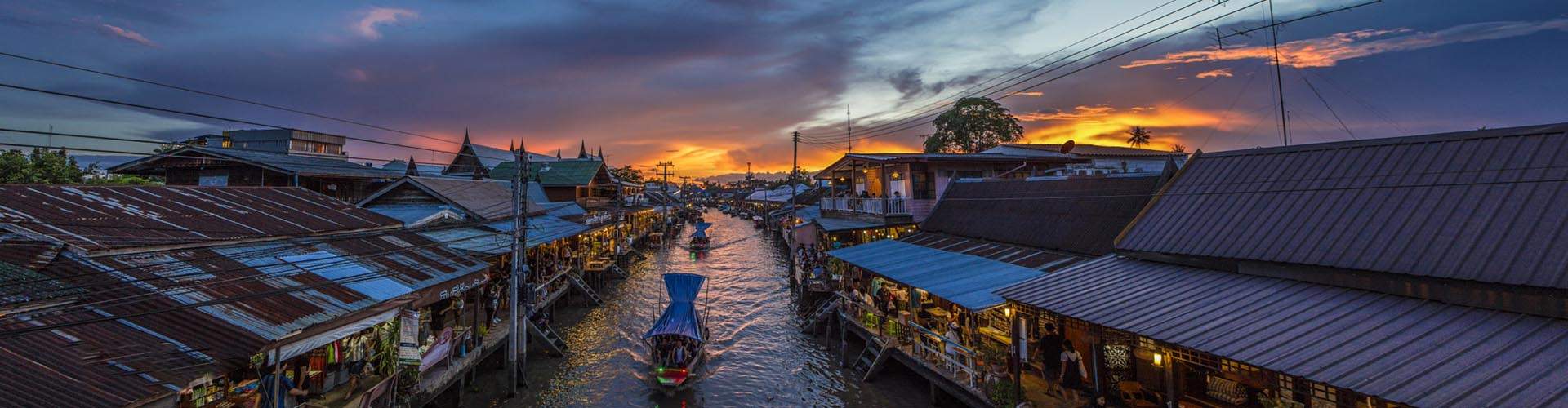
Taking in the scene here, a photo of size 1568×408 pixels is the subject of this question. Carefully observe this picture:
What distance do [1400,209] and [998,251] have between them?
10850mm

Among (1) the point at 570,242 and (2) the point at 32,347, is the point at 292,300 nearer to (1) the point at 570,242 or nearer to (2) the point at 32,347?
(2) the point at 32,347

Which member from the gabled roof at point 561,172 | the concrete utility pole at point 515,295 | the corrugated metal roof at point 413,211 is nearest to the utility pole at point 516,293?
the concrete utility pole at point 515,295

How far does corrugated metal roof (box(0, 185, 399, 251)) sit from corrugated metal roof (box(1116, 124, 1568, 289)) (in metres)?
21.9

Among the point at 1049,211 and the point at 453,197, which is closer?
the point at 1049,211

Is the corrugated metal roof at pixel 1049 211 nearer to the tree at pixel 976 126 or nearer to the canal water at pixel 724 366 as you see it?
the canal water at pixel 724 366

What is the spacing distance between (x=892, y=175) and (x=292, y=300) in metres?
25.8

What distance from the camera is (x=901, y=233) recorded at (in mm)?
31422

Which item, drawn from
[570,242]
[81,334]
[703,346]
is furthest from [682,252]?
[81,334]

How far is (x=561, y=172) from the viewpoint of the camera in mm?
51906

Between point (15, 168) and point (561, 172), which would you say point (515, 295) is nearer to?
point (15, 168)

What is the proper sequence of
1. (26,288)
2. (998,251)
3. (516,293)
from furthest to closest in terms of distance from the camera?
(998,251)
(516,293)
(26,288)

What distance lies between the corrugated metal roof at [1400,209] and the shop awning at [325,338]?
17670 millimetres

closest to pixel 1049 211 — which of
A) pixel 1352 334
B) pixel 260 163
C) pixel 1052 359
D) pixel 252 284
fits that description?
pixel 1052 359

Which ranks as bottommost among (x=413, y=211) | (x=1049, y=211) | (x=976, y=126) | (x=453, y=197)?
(x=413, y=211)
